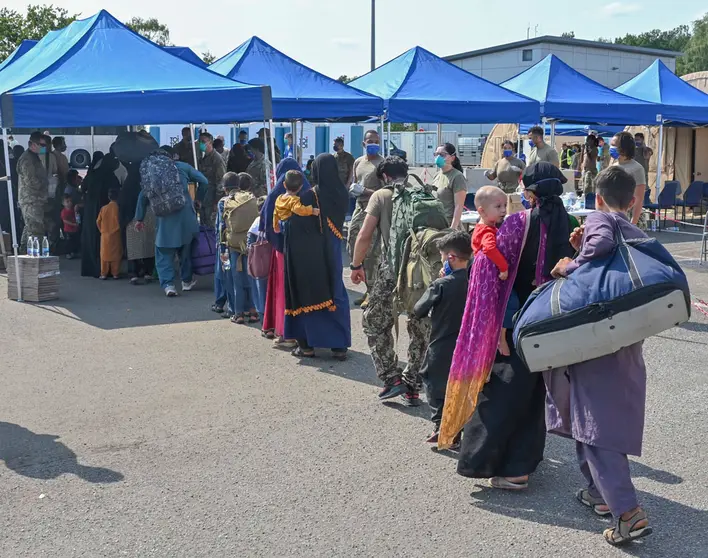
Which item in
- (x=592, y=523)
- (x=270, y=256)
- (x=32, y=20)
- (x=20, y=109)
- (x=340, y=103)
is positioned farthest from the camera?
(x=32, y=20)

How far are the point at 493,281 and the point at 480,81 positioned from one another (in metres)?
11.8

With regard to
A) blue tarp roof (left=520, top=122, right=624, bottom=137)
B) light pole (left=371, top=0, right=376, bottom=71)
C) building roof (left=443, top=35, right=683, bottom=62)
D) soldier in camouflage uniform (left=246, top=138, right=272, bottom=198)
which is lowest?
soldier in camouflage uniform (left=246, top=138, right=272, bottom=198)

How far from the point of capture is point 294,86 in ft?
45.3

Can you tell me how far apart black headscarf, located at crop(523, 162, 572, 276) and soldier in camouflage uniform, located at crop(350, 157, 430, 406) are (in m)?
1.74

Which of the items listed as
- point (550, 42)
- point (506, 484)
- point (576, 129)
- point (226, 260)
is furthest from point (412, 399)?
point (550, 42)

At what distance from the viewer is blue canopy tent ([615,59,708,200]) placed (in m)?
17.5

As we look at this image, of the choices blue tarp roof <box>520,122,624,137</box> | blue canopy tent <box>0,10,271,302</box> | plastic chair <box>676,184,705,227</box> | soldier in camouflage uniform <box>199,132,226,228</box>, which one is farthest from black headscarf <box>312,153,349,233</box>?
blue tarp roof <box>520,122,624,137</box>

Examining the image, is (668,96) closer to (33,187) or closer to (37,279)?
(33,187)

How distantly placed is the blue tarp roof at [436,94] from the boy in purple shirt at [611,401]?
10.1m

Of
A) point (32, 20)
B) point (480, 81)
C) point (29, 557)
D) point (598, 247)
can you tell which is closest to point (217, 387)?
point (29, 557)

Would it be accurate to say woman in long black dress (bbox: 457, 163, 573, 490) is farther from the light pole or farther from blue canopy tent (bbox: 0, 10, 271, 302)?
the light pole

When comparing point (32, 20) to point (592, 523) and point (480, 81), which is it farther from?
point (592, 523)

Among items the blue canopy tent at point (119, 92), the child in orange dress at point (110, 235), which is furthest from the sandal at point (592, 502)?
the child in orange dress at point (110, 235)

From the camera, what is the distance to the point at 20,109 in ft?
30.7
